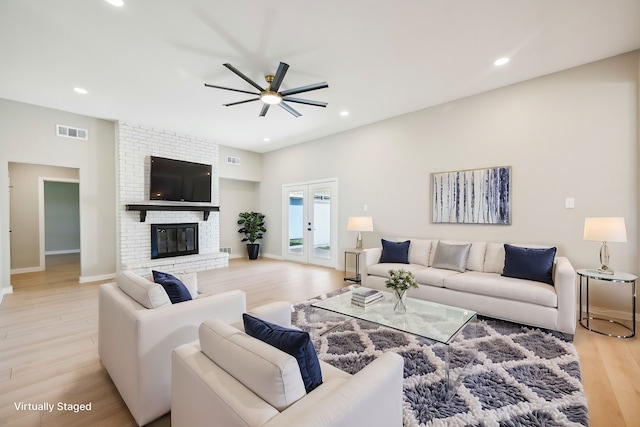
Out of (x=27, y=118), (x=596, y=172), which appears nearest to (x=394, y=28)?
(x=596, y=172)

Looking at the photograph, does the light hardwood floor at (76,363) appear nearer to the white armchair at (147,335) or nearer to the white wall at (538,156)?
the white armchair at (147,335)

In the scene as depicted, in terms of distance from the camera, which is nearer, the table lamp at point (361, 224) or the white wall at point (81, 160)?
the white wall at point (81, 160)

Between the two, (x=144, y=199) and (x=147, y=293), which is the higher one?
(x=144, y=199)

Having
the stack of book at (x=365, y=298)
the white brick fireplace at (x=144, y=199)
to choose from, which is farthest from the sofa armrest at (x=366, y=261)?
the white brick fireplace at (x=144, y=199)

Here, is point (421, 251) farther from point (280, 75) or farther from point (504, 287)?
point (280, 75)

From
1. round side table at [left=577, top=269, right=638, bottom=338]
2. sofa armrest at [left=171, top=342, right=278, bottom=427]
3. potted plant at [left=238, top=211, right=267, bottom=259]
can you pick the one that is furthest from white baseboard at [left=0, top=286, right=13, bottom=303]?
round side table at [left=577, top=269, right=638, bottom=338]

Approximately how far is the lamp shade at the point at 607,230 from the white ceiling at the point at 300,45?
75.3 inches

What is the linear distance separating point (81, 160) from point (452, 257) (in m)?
6.57

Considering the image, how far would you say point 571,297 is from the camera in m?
2.64

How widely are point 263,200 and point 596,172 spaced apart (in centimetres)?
683

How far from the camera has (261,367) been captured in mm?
969

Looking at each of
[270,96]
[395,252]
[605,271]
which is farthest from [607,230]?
[270,96]

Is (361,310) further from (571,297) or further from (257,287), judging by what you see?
(257,287)

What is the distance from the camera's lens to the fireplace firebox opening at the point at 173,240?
18.7ft
